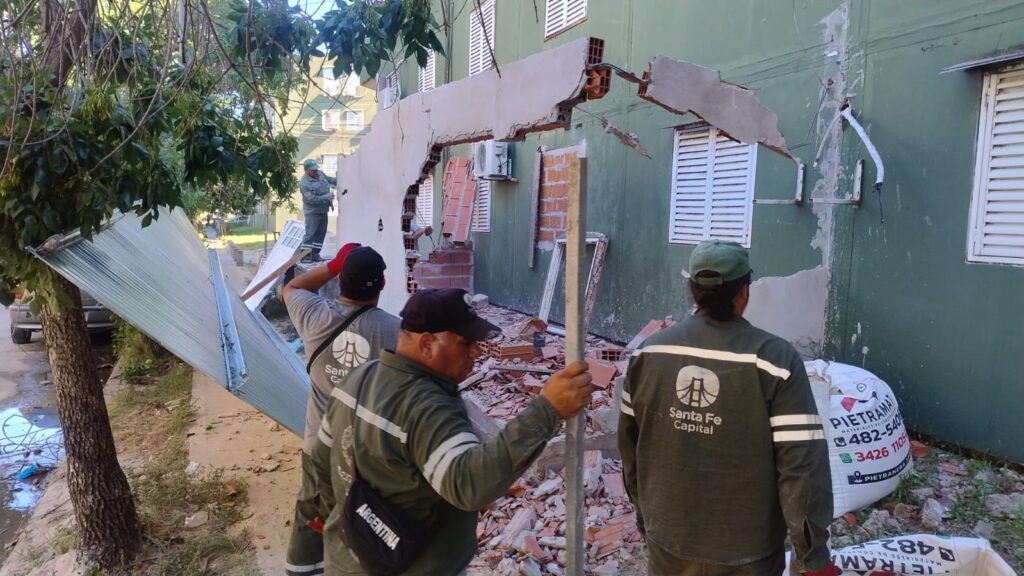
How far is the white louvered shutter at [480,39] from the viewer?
1065 centimetres

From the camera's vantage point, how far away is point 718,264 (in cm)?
207

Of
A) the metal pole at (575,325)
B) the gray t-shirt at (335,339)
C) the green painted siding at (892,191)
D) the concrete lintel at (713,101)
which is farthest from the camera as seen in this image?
the concrete lintel at (713,101)

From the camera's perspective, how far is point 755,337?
202 cm

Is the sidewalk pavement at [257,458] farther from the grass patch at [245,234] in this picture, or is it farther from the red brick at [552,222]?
the grass patch at [245,234]

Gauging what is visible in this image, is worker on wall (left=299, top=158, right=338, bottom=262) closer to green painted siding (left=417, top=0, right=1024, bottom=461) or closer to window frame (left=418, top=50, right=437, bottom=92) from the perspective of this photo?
window frame (left=418, top=50, right=437, bottom=92)

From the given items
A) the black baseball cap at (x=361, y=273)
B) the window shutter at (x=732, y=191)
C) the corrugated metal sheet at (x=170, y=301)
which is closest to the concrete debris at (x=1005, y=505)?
the window shutter at (x=732, y=191)

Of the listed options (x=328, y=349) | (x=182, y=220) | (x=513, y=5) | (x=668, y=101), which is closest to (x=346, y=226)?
(x=182, y=220)

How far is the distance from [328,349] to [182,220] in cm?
470

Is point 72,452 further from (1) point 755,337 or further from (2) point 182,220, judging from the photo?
(1) point 755,337

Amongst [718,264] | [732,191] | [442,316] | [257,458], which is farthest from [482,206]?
[442,316]

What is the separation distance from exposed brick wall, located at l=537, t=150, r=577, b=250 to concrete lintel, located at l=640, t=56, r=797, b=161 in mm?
3422

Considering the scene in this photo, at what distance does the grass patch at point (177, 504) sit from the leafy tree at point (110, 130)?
0.80 ft

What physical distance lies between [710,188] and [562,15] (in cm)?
375

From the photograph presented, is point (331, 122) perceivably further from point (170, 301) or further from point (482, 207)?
point (170, 301)
